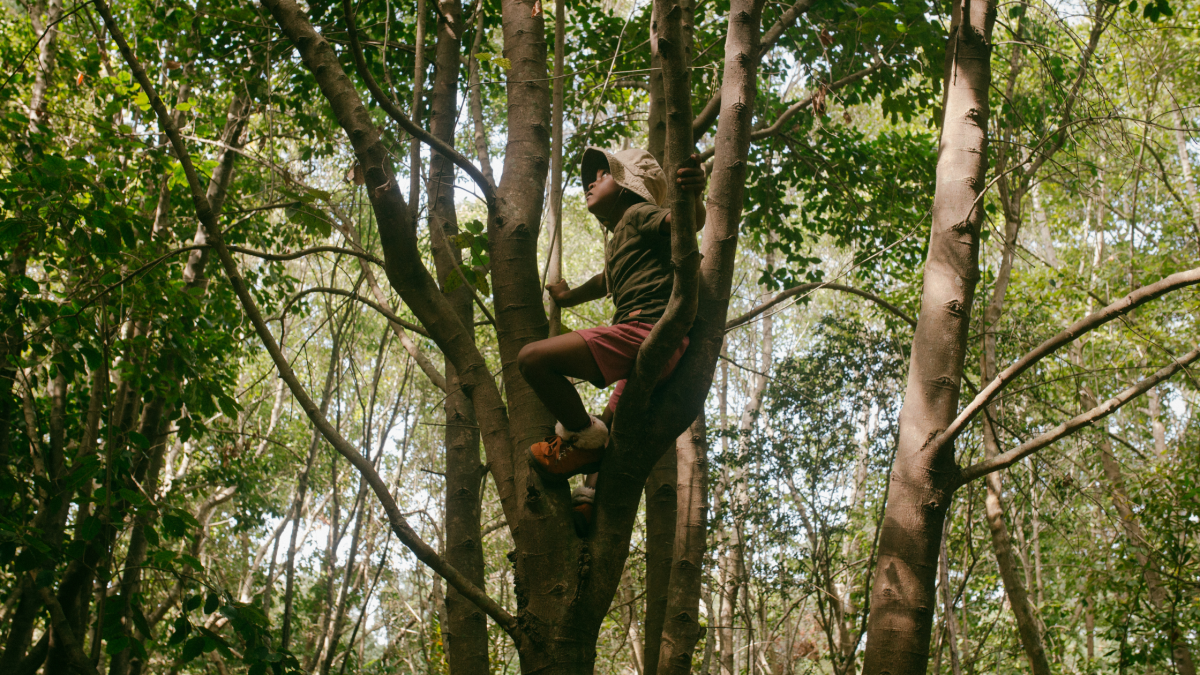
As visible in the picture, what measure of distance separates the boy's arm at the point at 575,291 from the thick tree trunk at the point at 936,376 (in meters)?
1.04

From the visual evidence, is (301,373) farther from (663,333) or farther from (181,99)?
(663,333)

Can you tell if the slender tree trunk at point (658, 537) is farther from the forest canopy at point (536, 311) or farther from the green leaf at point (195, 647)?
the green leaf at point (195, 647)

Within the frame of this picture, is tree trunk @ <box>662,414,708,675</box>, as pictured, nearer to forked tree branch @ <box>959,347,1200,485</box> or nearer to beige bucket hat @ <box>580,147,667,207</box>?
beige bucket hat @ <box>580,147,667,207</box>

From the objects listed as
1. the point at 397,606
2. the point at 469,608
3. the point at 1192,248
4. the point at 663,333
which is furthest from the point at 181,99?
the point at 1192,248

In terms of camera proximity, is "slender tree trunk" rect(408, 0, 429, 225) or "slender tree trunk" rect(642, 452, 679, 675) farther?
"slender tree trunk" rect(642, 452, 679, 675)

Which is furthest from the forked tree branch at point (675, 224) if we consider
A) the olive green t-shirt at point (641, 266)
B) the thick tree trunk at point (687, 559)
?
the thick tree trunk at point (687, 559)

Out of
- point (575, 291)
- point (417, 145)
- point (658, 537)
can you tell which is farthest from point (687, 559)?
point (417, 145)

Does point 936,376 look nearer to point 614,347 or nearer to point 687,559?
point 614,347

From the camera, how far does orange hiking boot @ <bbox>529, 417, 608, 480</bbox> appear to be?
168 centimetres

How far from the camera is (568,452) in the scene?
1.70 m

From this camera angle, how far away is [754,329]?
1641 cm

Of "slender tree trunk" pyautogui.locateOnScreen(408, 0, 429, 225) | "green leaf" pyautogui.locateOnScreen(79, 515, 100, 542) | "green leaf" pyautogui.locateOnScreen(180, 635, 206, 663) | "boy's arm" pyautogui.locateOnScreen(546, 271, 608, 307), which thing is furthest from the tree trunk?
"green leaf" pyautogui.locateOnScreen(79, 515, 100, 542)

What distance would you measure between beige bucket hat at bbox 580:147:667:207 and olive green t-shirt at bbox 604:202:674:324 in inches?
4.6

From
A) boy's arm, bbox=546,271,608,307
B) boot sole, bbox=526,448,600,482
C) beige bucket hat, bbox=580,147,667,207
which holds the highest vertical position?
beige bucket hat, bbox=580,147,667,207
